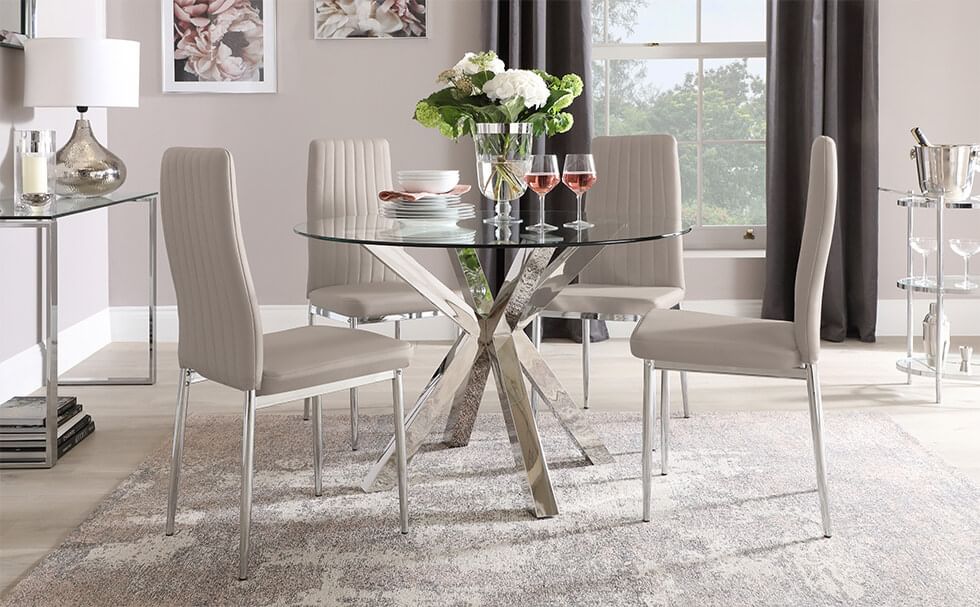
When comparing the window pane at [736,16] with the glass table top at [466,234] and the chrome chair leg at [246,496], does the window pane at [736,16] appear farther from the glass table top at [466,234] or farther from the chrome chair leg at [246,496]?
the chrome chair leg at [246,496]

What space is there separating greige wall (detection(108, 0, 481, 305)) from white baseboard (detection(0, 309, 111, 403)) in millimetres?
267

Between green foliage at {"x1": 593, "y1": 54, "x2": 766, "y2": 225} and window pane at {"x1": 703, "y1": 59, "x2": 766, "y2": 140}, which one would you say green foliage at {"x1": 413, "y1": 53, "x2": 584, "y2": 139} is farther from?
window pane at {"x1": 703, "y1": 59, "x2": 766, "y2": 140}

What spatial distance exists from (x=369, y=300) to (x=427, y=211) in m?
0.47

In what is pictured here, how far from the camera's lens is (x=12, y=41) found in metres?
4.28

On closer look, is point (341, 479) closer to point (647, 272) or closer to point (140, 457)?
point (140, 457)

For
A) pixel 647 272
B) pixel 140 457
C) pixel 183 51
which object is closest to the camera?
pixel 140 457

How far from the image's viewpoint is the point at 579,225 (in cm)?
334

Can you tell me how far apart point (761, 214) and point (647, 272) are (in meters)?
1.96

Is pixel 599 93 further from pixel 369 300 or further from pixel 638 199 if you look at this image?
pixel 369 300

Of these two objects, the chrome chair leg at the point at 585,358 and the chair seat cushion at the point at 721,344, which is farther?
the chrome chair leg at the point at 585,358

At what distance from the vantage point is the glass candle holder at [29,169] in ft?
12.6

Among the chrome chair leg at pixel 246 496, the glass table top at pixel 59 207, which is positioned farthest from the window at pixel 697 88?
the chrome chair leg at pixel 246 496

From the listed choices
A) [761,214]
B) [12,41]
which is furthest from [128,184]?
[761,214]

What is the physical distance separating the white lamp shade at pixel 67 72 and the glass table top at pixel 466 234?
56.6 inches
